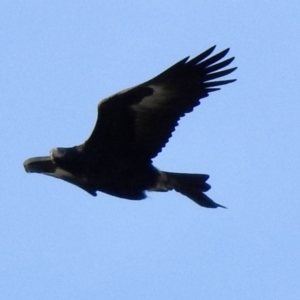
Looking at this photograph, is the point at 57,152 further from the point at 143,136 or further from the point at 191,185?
the point at 191,185

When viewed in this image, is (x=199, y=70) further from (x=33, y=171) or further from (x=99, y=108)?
(x=33, y=171)

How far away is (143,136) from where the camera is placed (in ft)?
61.0

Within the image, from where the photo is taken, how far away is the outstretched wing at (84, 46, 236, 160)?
60.3 feet

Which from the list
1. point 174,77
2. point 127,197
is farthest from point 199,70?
point 127,197

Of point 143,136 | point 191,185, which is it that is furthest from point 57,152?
point 191,185

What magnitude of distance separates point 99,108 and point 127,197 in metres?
0.91

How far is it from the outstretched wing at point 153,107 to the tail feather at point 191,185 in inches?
12.5

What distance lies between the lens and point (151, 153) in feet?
61.0

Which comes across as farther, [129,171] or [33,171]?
[33,171]

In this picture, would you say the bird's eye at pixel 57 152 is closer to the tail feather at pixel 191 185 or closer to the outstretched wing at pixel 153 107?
the outstretched wing at pixel 153 107

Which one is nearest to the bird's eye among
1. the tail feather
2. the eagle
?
the eagle

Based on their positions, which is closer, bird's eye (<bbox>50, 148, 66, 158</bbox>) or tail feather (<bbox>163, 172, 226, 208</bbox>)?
bird's eye (<bbox>50, 148, 66, 158</bbox>)

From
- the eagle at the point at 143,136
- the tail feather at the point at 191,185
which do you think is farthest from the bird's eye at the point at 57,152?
the tail feather at the point at 191,185

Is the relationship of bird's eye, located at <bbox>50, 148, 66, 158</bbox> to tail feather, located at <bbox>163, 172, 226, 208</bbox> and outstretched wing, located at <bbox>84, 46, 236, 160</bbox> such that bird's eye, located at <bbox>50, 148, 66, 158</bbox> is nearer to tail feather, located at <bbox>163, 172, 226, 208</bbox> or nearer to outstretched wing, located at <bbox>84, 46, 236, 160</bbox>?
outstretched wing, located at <bbox>84, 46, 236, 160</bbox>
